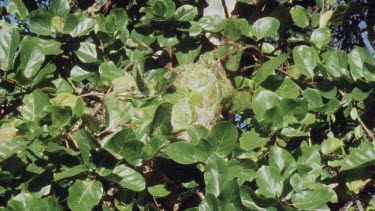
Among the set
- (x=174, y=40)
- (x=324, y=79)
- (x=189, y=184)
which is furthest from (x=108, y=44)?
(x=324, y=79)

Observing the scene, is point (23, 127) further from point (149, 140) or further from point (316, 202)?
point (316, 202)

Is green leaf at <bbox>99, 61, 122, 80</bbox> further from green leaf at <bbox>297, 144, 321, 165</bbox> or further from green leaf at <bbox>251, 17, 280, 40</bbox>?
green leaf at <bbox>297, 144, 321, 165</bbox>

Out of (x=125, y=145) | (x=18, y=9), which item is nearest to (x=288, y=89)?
(x=125, y=145)

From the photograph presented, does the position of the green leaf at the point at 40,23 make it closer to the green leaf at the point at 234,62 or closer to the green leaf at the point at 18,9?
the green leaf at the point at 18,9

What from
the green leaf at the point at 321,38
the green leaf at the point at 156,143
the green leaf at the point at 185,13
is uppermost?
the green leaf at the point at 185,13

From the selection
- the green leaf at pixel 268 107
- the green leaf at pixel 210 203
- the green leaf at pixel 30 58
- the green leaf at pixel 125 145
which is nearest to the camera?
the green leaf at pixel 210 203

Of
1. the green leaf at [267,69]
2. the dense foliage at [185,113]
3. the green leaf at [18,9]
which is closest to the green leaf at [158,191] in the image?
the dense foliage at [185,113]
